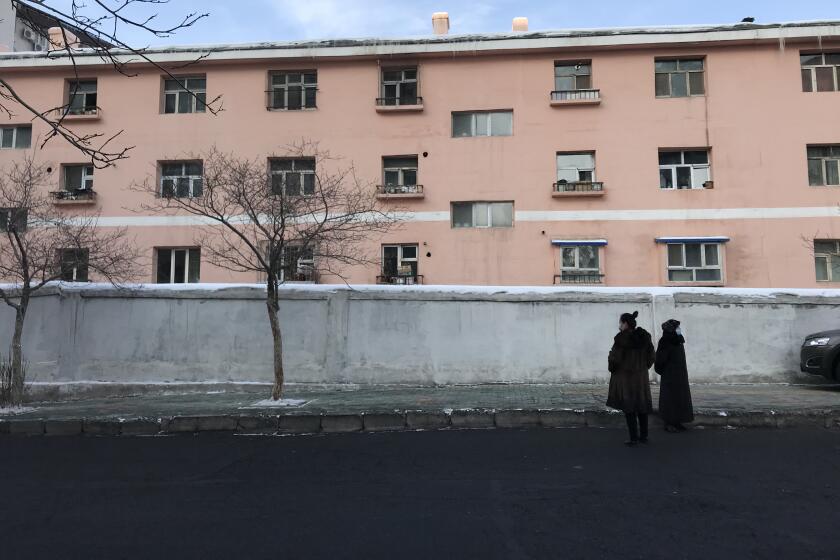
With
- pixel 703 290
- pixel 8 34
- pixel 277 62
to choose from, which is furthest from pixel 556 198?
pixel 8 34

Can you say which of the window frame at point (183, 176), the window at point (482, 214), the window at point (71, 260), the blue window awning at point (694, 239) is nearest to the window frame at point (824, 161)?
the blue window awning at point (694, 239)

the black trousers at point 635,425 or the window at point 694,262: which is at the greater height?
the window at point 694,262

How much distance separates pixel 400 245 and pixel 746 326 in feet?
31.8

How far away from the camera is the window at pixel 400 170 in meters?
18.4

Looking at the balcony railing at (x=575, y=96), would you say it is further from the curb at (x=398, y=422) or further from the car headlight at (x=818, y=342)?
the curb at (x=398, y=422)

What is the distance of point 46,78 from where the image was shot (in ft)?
62.4

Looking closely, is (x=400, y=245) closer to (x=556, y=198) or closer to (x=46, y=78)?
(x=556, y=198)

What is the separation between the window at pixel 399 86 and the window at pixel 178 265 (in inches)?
305

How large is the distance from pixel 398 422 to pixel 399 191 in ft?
35.3

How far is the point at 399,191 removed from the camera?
701 inches

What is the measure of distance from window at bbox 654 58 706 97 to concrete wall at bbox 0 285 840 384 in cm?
869

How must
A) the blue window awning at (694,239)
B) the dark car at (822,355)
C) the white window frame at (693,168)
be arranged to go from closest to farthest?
the dark car at (822,355), the blue window awning at (694,239), the white window frame at (693,168)

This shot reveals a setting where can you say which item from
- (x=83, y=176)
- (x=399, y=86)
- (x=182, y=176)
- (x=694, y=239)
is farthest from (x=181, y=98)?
(x=694, y=239)

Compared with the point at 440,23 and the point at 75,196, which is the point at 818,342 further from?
the point at 75,196
